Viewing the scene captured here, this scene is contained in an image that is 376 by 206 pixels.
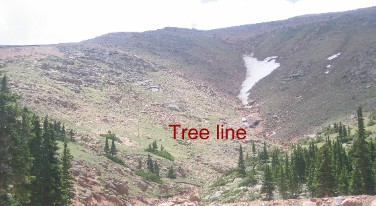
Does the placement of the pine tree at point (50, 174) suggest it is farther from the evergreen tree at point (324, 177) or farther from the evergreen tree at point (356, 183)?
the evergreen tree at point (356, 183)

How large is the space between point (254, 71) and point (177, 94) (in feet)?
137

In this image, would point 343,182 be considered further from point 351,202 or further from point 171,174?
point 171,174

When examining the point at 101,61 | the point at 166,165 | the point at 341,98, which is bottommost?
the point at 166,165

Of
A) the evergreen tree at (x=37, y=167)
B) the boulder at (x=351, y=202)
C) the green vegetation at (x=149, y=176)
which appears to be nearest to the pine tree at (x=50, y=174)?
the evergreen tree at (x=37, y=167)

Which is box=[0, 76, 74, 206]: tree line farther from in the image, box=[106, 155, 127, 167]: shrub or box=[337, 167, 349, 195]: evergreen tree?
box=[106, 155, 127, 167]: shrub

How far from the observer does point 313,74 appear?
9450 centimetres

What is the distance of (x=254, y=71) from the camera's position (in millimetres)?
121938

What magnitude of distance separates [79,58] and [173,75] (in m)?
24.3

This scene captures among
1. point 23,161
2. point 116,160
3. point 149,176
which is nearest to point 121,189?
point 149,176

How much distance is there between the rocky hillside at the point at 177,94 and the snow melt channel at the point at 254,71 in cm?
233

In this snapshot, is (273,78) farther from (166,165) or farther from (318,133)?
(166,165)

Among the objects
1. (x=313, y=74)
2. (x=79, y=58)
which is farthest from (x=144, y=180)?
(x=313, y=74)

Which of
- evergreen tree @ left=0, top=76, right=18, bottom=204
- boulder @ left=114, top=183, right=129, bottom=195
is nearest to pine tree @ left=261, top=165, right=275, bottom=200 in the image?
boulder @ left=114, top=183, right=129, bottom=195

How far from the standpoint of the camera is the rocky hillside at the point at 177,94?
143 ft
